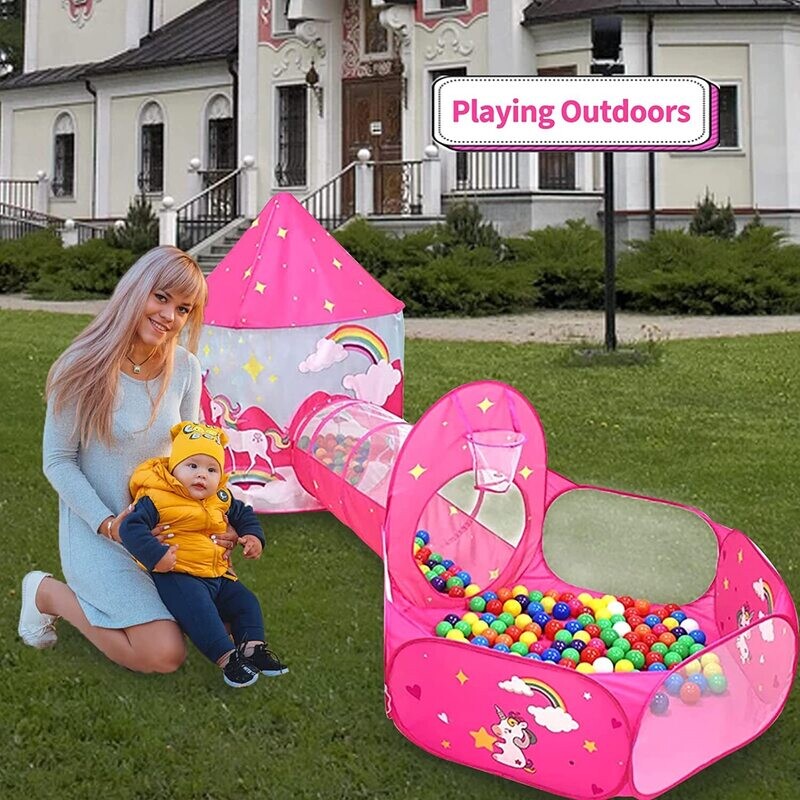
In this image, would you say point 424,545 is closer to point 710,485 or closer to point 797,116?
point 710,485

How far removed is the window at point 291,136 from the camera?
2825 centimetres

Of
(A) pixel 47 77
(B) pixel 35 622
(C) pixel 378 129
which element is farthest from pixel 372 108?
(B) pixel 35 622

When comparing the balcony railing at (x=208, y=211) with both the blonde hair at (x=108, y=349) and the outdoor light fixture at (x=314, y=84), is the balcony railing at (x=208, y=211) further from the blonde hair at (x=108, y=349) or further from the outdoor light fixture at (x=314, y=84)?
the blonde hair at (x=108, y=349)

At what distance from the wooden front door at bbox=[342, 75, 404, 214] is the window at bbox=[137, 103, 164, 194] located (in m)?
6.20

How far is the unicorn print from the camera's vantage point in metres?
4.25

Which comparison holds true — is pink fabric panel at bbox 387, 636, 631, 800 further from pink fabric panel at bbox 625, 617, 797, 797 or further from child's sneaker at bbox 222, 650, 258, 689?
child's sneaker at bbox 222, 650, 258, 689

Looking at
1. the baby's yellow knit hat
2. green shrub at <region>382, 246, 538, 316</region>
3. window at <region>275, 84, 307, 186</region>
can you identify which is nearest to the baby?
the baby's yellow knit hat

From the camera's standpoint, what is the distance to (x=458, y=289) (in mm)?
20141

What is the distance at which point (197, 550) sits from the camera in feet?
16.1

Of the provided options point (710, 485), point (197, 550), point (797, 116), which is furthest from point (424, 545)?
point (797, 116)

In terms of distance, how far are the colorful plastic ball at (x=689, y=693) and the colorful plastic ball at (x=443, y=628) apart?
124 cm

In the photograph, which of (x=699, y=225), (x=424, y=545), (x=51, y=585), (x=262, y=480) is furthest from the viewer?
(x=699, y=225)

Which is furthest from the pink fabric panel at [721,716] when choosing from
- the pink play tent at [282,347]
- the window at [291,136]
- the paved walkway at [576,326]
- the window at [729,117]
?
the window at [291,136]

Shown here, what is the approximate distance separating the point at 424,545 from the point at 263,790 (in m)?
2.01
